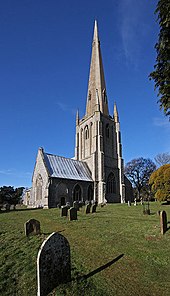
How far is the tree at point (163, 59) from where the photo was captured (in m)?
7.59

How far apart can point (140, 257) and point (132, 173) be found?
49819mm

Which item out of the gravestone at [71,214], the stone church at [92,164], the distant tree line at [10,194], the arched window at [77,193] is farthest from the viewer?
the distant tree line at [10,194]

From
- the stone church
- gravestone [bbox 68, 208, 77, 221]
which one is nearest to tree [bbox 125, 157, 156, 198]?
the stone church

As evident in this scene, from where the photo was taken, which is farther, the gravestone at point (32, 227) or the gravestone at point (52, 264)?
the gravestone at point (32, 227)

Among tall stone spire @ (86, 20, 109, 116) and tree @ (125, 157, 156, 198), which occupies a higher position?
tall stone spire @ (86, 20, 109, 116)

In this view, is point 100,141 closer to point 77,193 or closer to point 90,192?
point 90,192

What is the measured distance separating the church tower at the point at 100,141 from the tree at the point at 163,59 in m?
27.2

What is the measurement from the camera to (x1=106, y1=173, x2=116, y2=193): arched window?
37.0 meters

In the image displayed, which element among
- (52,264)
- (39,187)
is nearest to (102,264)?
(52,264)

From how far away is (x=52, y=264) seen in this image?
14.9 feet

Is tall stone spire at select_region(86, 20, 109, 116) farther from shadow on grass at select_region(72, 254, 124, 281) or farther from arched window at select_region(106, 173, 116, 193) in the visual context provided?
shadow on grass at select_region(72, 254, 124, 281)

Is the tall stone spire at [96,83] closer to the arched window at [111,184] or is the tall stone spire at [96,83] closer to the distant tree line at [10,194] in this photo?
the arched window at [111,184]

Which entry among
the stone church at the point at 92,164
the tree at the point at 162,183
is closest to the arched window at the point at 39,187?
the stone church at the point at 92,164

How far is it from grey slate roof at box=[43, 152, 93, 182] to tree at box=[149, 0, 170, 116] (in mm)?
24039
